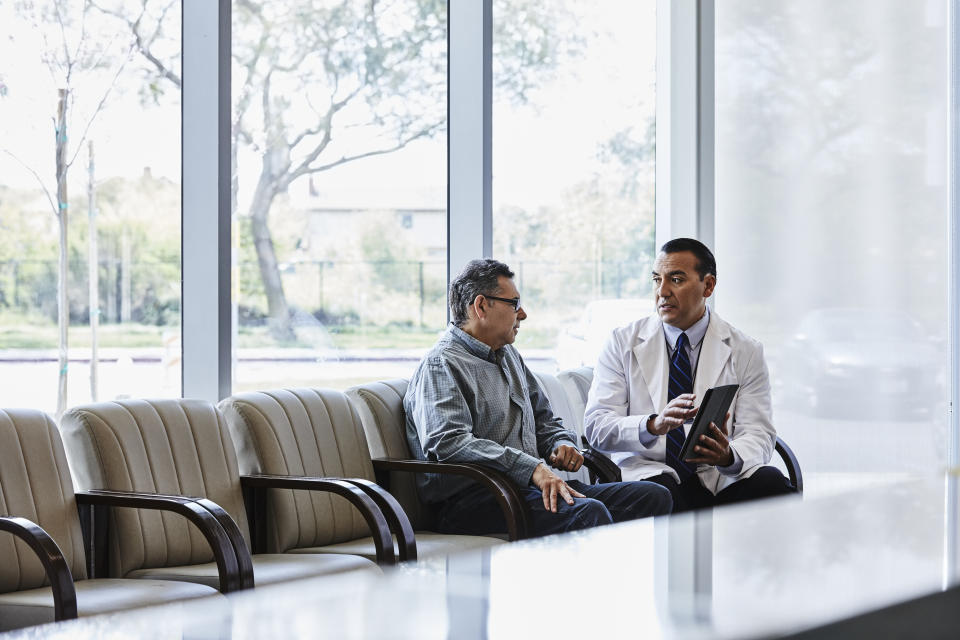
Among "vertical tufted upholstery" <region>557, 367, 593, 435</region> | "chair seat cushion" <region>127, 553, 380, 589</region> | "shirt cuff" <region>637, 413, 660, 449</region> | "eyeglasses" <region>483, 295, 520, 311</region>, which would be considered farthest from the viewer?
"vertical tufted upholstery" <region>557, 367, 593, 435</region>

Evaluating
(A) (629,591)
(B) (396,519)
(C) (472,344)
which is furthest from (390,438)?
(A) (629,591)

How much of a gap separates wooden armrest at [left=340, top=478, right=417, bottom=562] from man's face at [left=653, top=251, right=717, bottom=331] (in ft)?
4.37

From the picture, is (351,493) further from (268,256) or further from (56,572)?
(268,256)

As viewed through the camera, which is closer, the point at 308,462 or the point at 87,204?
the point at 308,462

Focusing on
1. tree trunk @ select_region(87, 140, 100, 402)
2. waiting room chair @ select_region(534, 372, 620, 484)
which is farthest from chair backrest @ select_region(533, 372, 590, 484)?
tree trunk @ select_region(87, 140, 100, 402)

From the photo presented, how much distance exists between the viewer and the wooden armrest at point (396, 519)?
2.95 m

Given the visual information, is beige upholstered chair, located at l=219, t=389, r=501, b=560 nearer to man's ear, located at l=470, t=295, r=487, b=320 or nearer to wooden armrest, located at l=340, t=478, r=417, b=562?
wooden armrest, located at l=340, t=478, r=417, b=562

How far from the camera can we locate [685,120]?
5445 mm

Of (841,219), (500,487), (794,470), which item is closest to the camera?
(500,487)

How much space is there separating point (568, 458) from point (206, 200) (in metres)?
1.43

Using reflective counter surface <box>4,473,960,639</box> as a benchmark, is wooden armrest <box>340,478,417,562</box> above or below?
below

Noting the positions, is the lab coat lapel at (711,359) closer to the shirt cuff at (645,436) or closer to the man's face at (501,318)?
the shirt cuff at (645,436)

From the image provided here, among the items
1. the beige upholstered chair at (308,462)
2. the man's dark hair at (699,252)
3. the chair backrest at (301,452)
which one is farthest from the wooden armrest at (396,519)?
the man's dark hair at (699,252)

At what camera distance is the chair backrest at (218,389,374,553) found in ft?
10.5
